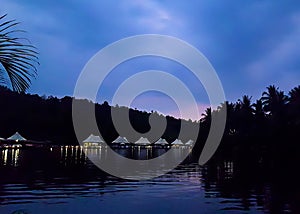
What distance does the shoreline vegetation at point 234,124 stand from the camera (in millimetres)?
53219

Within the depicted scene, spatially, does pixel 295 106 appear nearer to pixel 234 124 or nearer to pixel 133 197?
pixel 234 124

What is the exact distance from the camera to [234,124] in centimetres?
7631

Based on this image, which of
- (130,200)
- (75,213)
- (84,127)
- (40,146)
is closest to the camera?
(75,213)

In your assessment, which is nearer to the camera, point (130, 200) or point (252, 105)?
point (130, 200)

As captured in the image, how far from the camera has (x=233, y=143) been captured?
73188 millimetres

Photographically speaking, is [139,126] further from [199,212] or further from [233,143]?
[199,212]

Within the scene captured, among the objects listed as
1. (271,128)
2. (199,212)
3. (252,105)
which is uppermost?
(252,105)

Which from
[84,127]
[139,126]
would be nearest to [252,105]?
[84,127]

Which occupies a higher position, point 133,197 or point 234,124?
point 234,124

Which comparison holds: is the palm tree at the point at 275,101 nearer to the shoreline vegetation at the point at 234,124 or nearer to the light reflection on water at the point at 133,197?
the shoreline vegetation at the point at 234,124

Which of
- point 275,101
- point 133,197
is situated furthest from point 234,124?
point 133,197

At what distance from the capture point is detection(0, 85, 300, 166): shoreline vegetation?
5322 centimetres

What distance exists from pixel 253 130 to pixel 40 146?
53988mm

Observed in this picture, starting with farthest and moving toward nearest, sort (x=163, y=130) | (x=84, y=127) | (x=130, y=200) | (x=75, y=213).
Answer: (x=163, y=130)
(x=84, y=127)
(x=130, y=200)
(x=75, y=213)
